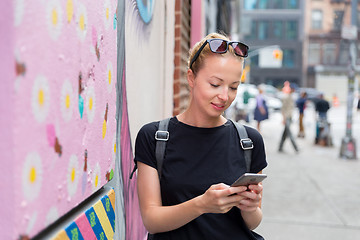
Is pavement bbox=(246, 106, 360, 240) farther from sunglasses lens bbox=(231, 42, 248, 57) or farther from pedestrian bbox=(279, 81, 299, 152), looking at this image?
sunglasses lens bbox=(231, 42, 248, 57)

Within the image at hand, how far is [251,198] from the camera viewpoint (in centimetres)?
170

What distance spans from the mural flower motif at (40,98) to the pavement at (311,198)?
4.58 metres

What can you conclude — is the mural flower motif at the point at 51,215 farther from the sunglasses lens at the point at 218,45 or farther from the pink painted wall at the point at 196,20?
the pink painted wall at the point at 196,20

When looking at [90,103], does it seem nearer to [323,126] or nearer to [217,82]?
[217,82]

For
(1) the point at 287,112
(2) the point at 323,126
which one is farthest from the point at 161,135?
(2) the point at 323,126

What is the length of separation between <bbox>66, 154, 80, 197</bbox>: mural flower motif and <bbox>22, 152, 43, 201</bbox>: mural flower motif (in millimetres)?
224

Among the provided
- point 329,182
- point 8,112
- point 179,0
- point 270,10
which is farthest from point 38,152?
point 270,10

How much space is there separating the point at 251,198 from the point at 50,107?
2.91ft

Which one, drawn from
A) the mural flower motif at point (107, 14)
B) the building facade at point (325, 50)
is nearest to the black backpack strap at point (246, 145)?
the mural flower motif at point (107, 14)

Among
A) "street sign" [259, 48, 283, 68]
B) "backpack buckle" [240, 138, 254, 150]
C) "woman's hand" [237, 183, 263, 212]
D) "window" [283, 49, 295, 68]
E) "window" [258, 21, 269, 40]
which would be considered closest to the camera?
"woman's hand" [237, 183, 263, 212]

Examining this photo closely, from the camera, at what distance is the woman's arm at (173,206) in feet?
5.27

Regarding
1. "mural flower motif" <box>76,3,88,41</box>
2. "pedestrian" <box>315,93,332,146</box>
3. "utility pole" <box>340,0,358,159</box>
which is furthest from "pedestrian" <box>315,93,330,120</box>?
"mural flower motif" <box>76,3,88,41</box>

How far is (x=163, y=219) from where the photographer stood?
1.78m

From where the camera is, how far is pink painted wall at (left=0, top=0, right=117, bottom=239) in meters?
1.02
